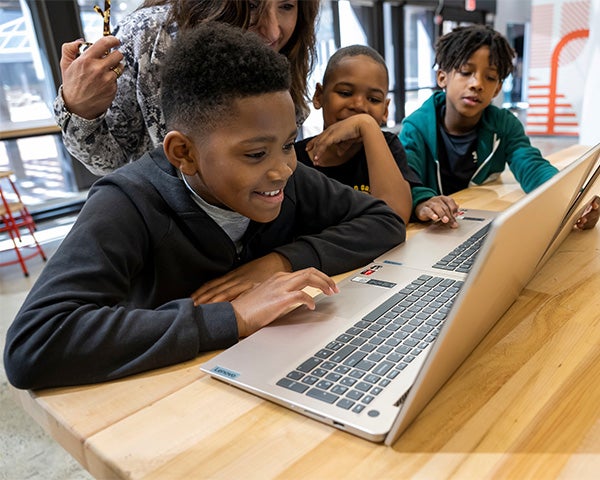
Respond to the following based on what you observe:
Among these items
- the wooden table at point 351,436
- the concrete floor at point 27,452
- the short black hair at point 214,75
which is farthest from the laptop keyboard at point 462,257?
the concrete floor at point 27,452

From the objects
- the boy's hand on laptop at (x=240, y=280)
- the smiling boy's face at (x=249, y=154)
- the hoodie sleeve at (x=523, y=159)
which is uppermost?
the smiling boy's face at (x=249, y=154)

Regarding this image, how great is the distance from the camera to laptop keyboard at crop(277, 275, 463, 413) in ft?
1.65

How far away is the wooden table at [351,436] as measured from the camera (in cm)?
42

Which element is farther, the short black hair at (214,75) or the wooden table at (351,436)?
the short black hair at (214,75)

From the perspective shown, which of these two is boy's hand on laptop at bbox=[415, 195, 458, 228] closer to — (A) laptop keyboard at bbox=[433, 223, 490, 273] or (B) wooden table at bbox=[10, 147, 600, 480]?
(A) laptop keyboard at bbox=[433, 223, 490, 273]

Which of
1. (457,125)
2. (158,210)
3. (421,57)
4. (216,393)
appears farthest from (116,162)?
(421,57)

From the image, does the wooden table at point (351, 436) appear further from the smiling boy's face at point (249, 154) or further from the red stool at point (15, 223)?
the red stool at point (15, 223)

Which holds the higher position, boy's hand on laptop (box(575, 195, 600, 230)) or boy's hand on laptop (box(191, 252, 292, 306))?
boy's hand on laptop (box(191, 252, 292, 306))

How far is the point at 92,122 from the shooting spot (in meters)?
0.98

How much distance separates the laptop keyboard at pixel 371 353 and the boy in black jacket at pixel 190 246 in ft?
0.32

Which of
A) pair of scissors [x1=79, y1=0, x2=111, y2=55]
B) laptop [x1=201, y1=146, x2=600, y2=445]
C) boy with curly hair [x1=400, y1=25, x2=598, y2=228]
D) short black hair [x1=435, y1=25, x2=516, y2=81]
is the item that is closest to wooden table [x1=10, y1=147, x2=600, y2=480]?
laptop [x1=201, y1=146, x2=600, y2=445]

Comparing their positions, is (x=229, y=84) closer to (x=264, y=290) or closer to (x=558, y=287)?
(x=264, y=290)

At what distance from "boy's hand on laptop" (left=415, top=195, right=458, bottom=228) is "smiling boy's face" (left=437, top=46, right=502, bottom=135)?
0.56 metres

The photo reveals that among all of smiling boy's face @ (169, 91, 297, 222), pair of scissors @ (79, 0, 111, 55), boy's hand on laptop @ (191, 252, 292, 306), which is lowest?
boy's hand on laptop @ (191, 252, 292, 306)
